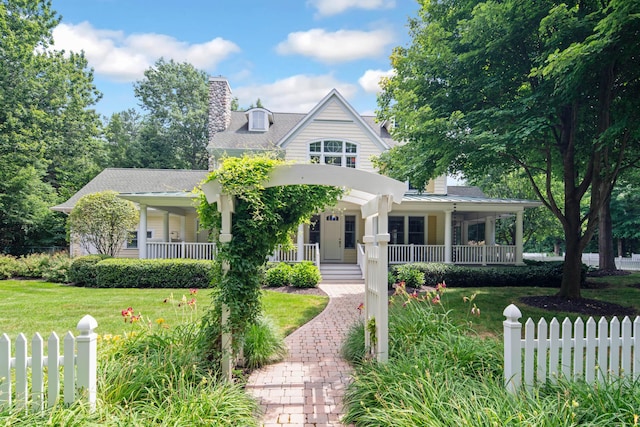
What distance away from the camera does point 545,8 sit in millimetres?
7523

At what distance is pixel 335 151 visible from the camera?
16.2 m

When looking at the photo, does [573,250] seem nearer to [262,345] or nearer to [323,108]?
[262,345]

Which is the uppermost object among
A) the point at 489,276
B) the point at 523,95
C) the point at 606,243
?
the point at 523,95

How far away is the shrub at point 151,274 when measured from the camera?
1178 cm

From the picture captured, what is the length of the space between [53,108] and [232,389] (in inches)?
1023

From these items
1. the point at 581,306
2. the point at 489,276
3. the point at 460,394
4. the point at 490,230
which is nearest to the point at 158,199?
the point at 489,276

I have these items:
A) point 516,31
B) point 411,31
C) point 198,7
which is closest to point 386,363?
point 516,31

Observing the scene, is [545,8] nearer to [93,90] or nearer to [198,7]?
[198,7]

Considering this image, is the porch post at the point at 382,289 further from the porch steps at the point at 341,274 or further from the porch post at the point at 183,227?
the porch post at the point at 183,227

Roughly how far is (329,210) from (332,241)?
5.60ft

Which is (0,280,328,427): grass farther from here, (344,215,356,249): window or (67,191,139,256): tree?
(344,215,356,249): window

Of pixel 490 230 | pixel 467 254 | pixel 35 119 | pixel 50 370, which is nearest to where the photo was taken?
pixel 50 370

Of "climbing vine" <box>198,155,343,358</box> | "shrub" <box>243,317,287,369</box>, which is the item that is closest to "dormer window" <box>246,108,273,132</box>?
"shrub" <box>243,317,287,369</box>

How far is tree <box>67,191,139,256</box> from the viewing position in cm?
1255
